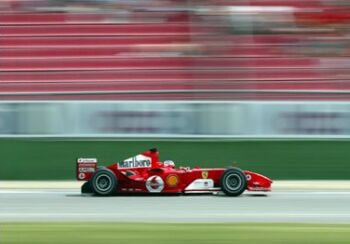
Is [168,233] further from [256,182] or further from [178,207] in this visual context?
[256,182]

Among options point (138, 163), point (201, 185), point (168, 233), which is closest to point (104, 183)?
point (138, 163)

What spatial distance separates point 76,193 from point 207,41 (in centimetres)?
507

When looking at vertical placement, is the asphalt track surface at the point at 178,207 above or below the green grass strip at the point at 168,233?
below

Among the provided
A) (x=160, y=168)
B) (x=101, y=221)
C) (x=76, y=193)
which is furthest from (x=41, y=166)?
(x=101, y=221)

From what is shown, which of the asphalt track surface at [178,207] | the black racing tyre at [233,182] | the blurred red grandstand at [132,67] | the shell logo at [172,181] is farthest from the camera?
the blurred red grandstand at [132,67]

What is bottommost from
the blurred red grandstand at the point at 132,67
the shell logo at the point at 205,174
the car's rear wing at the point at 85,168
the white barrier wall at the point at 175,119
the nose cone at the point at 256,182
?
the nose cone at the point at 256,182

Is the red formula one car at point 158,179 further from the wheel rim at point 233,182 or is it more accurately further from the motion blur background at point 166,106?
the motion blur background at point 166,106

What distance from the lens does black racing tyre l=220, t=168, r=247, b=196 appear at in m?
11.8

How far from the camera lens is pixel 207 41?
26.4 ft

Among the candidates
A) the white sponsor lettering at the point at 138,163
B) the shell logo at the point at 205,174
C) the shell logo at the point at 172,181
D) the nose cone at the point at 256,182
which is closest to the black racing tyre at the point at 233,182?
the nose cone at the point at 256,182

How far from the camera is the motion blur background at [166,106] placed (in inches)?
576

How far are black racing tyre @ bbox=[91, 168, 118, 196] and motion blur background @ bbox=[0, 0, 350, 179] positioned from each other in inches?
79.8

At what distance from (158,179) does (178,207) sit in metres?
1.42

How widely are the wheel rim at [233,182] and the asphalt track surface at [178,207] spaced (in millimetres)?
174
